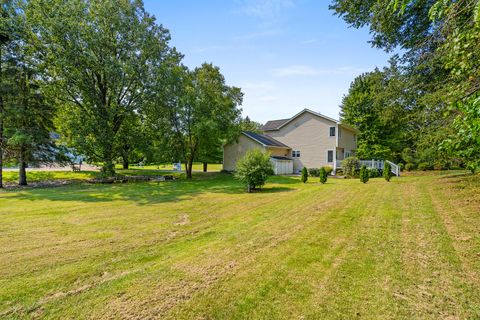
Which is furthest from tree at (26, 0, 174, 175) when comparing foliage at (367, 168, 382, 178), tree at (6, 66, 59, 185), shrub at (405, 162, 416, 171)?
shrub at (405, 162, 416, 171)

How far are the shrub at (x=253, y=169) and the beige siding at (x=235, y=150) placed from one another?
10.4 meters

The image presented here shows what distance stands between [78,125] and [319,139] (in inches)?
853

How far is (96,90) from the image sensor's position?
57.9ft

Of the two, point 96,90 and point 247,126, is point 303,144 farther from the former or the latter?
point 96,90

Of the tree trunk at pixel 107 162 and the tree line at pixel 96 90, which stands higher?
the tree line at pixel 96 90

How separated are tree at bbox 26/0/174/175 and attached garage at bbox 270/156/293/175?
1282cm

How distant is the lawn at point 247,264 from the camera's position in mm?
2877

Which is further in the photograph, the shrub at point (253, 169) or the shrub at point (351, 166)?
the shrub at point (351, 166)

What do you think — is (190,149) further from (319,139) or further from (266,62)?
(319,139)

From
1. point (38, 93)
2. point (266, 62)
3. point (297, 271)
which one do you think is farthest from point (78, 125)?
point (297, 271)

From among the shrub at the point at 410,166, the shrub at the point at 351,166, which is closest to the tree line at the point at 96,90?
the shrub at the point at 351,166

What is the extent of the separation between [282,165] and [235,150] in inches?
219

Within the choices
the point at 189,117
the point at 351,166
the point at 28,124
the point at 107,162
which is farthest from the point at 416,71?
the point at 28,124

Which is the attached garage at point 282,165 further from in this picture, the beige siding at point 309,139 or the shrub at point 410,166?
the shrub at point 410,166
